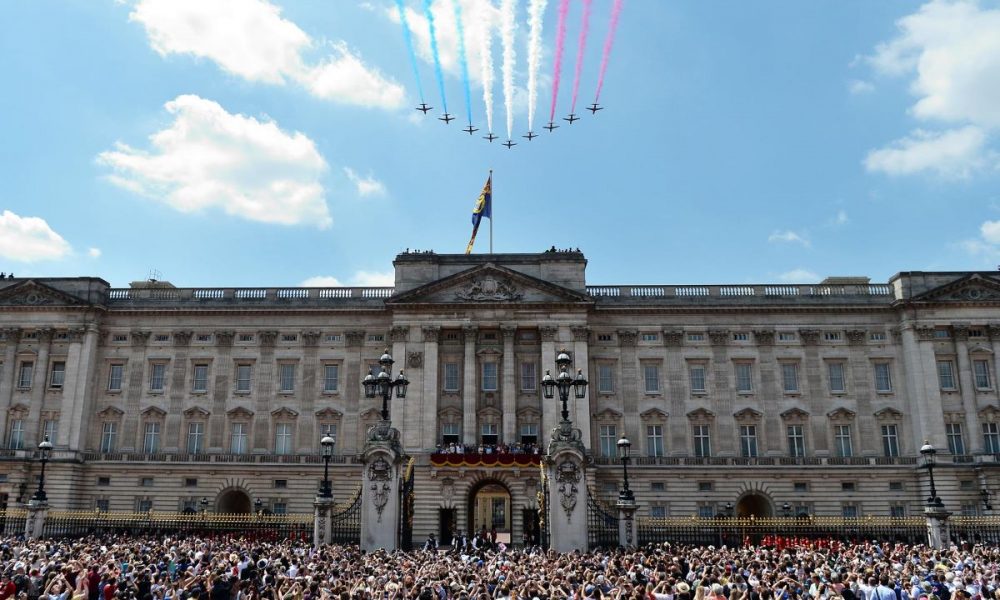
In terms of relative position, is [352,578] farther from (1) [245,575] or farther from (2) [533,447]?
(2) [533,447]

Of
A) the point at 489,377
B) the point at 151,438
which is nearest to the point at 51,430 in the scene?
the point at 151,438

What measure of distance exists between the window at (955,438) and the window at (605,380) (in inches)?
906

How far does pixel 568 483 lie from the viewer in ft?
100

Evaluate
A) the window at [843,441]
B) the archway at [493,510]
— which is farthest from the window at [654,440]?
the archway at [493,510]

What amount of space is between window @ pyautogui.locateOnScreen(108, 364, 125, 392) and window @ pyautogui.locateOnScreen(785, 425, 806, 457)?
49.0m

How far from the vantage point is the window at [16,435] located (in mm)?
58375

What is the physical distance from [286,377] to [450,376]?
12.4 m

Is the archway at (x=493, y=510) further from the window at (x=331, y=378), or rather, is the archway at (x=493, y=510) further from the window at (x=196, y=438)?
the window at (x=196, y=438)

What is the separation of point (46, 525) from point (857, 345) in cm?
5295

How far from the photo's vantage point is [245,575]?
21.3 meters

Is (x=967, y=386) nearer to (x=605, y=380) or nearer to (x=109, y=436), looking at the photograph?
(x=605, y=380)

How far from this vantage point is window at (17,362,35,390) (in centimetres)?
5972

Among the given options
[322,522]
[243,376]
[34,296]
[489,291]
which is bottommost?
[322,522]

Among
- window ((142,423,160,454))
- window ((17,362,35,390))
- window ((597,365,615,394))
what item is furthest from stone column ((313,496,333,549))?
window ((17,362,35,390))
